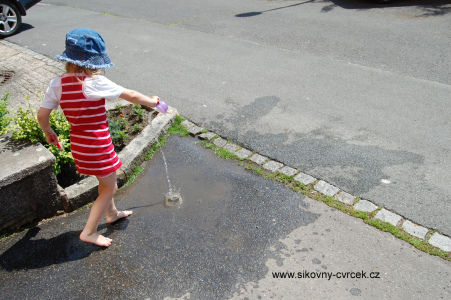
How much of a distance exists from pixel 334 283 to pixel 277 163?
5.56 ft

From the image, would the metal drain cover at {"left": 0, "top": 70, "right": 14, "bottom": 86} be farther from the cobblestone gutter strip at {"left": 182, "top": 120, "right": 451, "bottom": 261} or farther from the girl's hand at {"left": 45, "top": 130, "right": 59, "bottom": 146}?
the girl's hand at {"left": 45, "top": 130, "right": 59, "bottom": 146}

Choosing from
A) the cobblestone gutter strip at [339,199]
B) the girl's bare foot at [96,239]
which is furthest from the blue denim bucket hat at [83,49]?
the cobblestone gutter strip at [339,199]

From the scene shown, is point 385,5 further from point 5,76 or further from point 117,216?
point 117,216

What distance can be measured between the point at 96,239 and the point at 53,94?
126 cm

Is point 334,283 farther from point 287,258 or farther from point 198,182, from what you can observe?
point 198,182

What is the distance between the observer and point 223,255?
3109 millimetres

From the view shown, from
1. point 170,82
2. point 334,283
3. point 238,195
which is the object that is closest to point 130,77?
point 170,82

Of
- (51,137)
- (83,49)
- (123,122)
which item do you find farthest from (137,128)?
(83,49)

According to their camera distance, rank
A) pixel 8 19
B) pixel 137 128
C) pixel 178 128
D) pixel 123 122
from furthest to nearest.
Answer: pixel 8 19, pixel 178 128, pixel 123 122, pixel 137 128

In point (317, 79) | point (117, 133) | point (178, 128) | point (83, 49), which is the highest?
point (83, 49)

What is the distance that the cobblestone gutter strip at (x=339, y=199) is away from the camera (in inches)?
123

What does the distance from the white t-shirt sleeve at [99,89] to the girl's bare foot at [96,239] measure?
121cm

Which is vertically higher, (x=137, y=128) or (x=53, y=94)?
(x=53, y=94)

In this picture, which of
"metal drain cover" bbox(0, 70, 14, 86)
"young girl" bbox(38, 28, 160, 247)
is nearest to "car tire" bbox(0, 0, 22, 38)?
"metal drain cover" bbox(0, 70, 14, 86)
